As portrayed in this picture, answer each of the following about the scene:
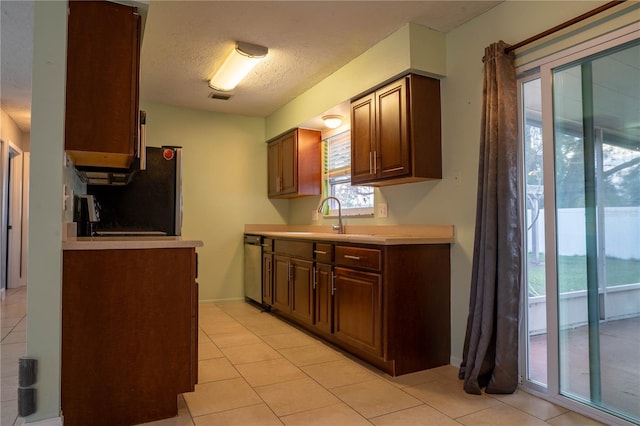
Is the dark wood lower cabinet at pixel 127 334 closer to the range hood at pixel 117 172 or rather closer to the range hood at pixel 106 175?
the range hood at pixel 117 172

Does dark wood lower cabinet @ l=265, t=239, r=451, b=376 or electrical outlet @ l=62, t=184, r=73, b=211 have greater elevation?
electrical outlet @ l=62, t=184, r=73, b=211

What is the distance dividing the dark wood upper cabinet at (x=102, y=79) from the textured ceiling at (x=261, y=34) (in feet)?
2.19

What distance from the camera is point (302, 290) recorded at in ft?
11.9

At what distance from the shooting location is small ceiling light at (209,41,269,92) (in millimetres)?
3213

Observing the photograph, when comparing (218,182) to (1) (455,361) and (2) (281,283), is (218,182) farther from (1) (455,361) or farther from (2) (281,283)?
(1) (455,361)

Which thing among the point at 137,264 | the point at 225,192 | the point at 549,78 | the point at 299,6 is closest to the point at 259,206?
the point at 225,192

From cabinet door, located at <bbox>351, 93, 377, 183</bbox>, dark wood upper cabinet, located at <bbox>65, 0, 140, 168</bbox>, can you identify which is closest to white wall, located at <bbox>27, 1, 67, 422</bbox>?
dark wood upper cabinet, located at <bbox>65, 0, 140, 168</bbox>

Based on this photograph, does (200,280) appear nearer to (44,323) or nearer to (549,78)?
(44,323)

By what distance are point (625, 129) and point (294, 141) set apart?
10.7 feet

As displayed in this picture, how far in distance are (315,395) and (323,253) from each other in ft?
3.94

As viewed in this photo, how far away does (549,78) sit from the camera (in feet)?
7.55

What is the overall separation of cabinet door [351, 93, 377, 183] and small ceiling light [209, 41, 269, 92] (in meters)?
0.91

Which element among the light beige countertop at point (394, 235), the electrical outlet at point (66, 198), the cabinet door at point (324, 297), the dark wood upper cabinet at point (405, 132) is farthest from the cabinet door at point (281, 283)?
the electrical outlet at point (66, 198)

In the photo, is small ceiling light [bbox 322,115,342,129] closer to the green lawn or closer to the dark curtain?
the dark curtain
